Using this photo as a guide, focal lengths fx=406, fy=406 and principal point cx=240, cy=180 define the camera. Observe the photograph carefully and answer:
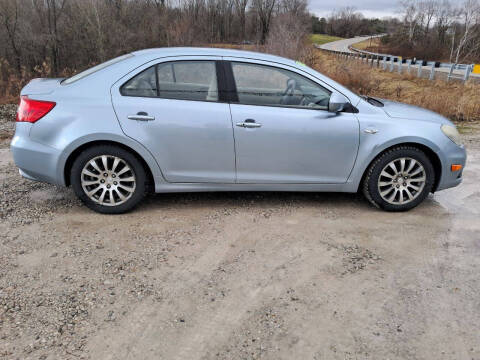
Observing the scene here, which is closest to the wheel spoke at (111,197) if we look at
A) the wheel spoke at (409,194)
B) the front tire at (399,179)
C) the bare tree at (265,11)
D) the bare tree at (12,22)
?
the front tire at (399,179)

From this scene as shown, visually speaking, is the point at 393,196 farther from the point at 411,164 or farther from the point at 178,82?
the point at 178,82

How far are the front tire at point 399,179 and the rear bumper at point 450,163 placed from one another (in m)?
0.13

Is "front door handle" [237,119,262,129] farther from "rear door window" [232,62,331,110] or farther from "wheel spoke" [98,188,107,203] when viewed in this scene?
"wheel spoke" [98,188,107,203]

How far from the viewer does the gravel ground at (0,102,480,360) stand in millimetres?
2521

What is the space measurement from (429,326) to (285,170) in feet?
6.74

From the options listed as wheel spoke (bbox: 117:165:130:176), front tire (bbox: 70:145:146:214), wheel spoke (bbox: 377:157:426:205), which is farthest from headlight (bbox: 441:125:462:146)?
wheel spoke (bbox: 117:165:130:176)

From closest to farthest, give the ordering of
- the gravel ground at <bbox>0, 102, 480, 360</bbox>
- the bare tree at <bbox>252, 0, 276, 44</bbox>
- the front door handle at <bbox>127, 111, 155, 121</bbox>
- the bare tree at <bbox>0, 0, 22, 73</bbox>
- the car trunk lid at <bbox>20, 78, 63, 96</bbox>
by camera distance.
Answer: the gravel ground at <bbox>0, 102, 480, 360</bbox> < the front door handle at <bbox>127, 111, 155, 121</bbox> < the car trunk lid at <bbox>20, 78, 63, 96</bbox> < the bare tree at <bbox>0, 0, 22, 73</bbox> < the bare tree at <bbox>252, 0, 276, 44</bbox>

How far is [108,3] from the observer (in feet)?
96.0

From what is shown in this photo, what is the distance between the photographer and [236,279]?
3.18m

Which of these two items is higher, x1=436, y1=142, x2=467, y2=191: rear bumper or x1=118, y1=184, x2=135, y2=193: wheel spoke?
x1=436, y1=142, x2=467, y2=191: rear bumper

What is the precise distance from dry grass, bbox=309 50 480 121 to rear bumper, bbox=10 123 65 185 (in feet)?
31.7

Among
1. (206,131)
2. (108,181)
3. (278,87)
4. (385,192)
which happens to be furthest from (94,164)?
(385,192)

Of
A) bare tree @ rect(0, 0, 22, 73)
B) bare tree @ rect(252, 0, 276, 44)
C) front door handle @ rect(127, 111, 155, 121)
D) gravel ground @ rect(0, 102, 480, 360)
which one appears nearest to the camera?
gravel ground @ rect(0, 102, 480, 360)

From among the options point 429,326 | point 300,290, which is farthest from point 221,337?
point 429,326
